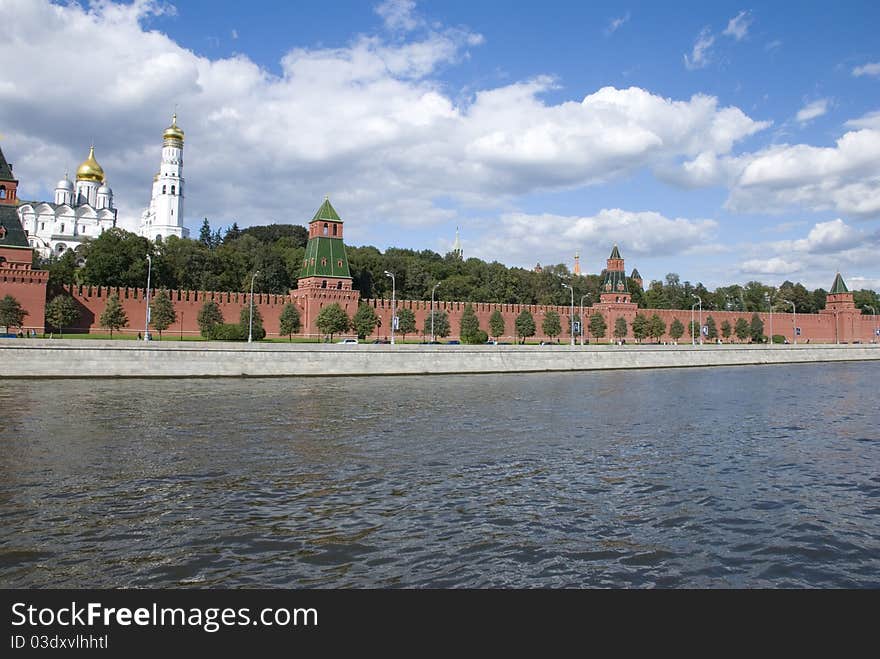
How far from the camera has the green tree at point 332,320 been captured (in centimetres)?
4906

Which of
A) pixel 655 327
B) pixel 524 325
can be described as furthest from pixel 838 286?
pixel 524 325

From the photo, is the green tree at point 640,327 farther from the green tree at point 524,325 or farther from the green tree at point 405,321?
the green tree at point 405,321

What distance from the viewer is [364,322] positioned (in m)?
50.6

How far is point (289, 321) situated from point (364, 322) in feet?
17.5

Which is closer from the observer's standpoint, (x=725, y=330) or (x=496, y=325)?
(x=496, y=325)

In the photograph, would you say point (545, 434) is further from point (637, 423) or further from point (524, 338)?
point (524, 338)

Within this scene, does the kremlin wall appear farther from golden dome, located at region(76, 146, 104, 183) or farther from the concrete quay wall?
golden dome, located at region(76, 146, 104, 183)

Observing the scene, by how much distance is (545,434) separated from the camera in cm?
1620

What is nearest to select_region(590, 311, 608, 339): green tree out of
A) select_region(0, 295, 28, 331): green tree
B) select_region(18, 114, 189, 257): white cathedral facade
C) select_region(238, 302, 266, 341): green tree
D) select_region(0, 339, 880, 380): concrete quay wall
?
select_region(0, 339, 880, 380): concrete quay wall

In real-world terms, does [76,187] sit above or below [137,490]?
above

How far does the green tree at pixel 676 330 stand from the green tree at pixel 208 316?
44.8 m

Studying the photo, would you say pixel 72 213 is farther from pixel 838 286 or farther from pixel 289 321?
pixel 838 286
